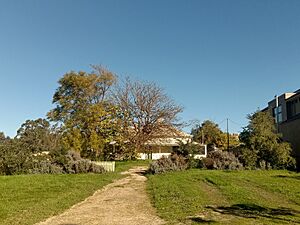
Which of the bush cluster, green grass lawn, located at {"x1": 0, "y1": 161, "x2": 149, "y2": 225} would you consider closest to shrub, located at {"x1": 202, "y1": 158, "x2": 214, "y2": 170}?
the bush cluster

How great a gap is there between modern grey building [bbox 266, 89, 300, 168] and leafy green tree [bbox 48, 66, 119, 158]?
54.5ft

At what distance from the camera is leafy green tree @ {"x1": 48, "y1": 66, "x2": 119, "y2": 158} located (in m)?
34.0

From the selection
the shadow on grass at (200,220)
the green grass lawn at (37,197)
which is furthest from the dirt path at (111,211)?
the shadow on grass at (200,220)

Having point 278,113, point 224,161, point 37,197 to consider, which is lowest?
point 37,197

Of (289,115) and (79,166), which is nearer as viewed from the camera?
(79,166)

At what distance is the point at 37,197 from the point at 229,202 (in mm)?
6498

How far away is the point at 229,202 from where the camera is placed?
11070mm

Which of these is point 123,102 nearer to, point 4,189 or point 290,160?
point 290,160

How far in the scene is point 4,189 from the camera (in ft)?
48.1

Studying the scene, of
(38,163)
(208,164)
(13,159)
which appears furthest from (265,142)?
(13,159)

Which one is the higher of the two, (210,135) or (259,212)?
(210,135)

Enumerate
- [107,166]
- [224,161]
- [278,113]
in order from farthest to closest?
[278,113] < [107,166] < [224,161]

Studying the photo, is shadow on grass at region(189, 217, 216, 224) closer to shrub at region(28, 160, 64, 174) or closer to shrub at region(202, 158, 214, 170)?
shrub at region(28, 160, 64, 174)

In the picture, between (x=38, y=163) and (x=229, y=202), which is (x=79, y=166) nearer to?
(x=38, y=163)
